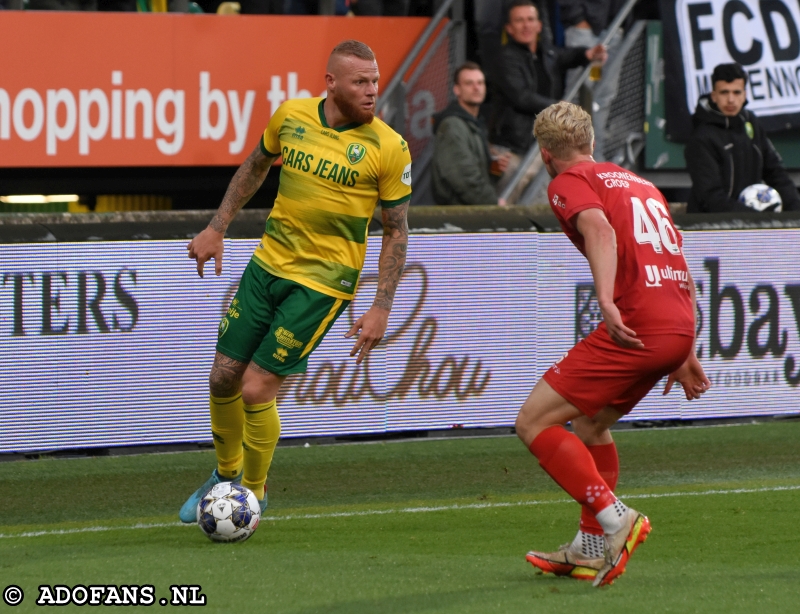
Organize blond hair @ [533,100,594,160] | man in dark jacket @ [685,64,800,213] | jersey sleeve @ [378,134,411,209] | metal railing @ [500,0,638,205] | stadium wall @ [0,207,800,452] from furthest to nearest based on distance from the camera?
1. metal railing @ [500,0,638,205]
2. man in dark jacket @ [685,64,800,213]
3. stadium wall @ [0,207,800,452]
4. jersey sleeve @ [378,134,411,209]
5. blond hair @ [533,100,594,160]

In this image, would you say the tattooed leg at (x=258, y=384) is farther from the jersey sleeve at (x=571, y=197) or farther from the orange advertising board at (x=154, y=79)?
the orange advertising board at (x=154, y=79)

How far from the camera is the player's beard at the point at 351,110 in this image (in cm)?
648

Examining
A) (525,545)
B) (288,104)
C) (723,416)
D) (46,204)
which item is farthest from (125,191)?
(525,545)

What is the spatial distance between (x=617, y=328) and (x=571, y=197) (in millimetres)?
543

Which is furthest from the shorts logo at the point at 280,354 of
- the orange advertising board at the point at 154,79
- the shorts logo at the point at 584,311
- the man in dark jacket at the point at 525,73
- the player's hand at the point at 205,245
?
the man in dark jacket at the point at 525,73

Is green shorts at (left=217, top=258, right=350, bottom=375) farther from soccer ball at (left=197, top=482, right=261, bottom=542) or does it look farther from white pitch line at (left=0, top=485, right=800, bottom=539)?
white pitch line at (left=0, top=485, right=800, bottom=539)

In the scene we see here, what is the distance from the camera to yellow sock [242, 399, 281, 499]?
6586mm

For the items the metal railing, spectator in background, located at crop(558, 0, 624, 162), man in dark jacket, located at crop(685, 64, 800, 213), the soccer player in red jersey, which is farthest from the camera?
spectator in background, located at crop(558, 0, 624, 162)

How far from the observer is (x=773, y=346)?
10727 mm

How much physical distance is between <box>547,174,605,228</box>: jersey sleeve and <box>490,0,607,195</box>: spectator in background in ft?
21.2

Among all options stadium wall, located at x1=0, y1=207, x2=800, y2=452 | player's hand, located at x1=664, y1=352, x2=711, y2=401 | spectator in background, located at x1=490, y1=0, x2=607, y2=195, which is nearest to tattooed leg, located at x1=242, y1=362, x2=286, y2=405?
player's hand, located at x1=664, y1=352, x2=711, y2=401

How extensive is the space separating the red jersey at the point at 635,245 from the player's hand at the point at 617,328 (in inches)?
7.2

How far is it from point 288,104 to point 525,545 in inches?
91.1

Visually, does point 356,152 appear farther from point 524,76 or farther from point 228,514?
point 524,76
